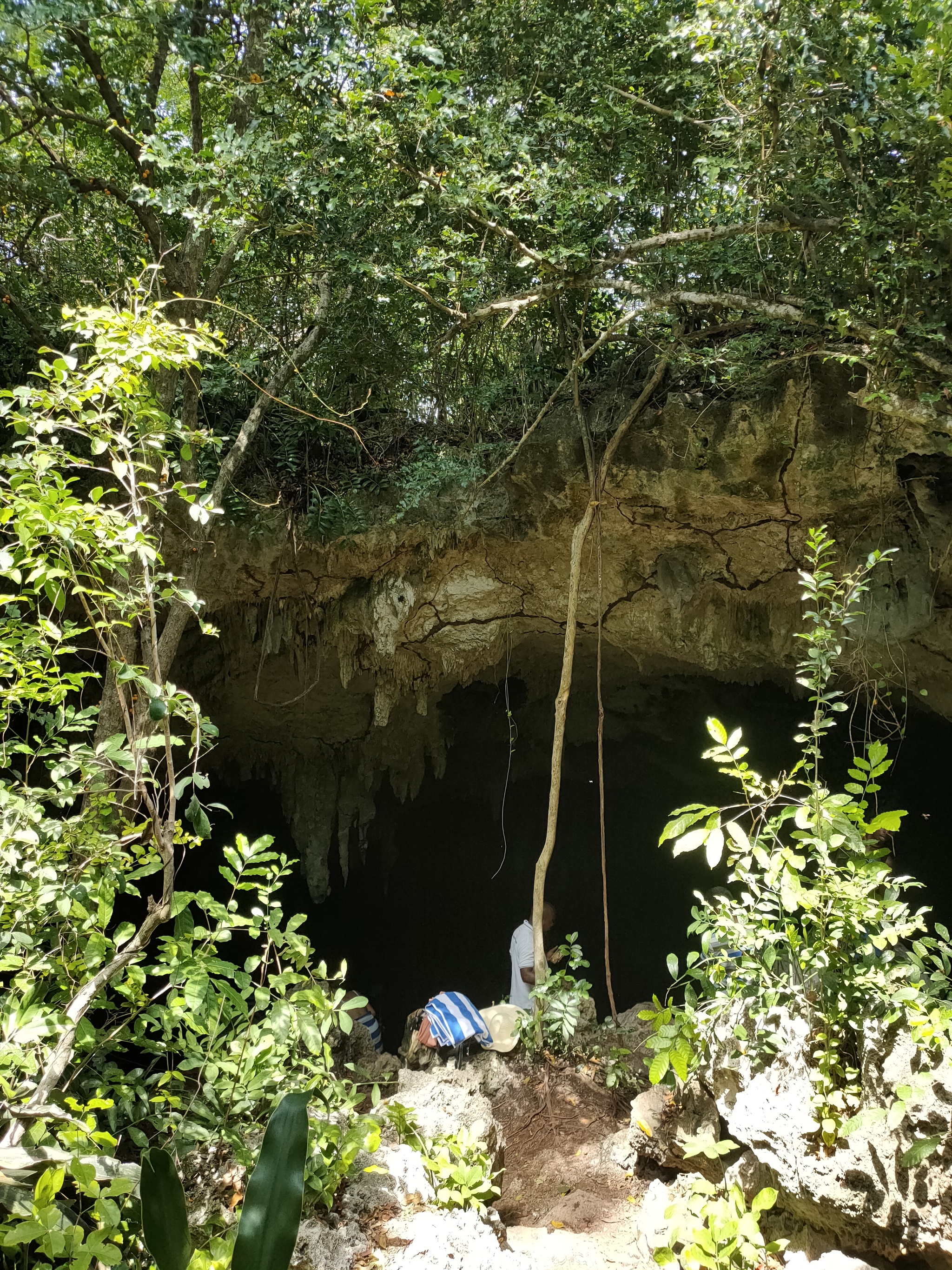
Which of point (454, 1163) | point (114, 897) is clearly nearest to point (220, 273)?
point (114, 897)

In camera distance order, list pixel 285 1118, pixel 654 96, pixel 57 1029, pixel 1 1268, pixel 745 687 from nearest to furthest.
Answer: pixel 285 1118 → pixel 1 1268 → pixel 57 1029 → pixel 654 96 → pixel 745 687

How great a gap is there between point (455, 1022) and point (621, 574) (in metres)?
3.40

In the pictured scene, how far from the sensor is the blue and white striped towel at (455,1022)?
3869mm

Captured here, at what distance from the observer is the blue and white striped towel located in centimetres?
387

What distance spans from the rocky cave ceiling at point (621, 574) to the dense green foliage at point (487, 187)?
1.39 ft

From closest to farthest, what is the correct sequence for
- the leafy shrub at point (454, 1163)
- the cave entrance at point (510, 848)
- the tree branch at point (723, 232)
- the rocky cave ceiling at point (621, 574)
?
the leafy shrub at point (454, 1163), the tree branch at point (723, 232), the rocky cave ceiling at point (621, 574), the cave entrance at point (510, 848)

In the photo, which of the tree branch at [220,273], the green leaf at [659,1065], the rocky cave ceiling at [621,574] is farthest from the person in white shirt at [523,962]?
the tree branch at [220,273]

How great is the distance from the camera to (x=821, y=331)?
12.2 feet

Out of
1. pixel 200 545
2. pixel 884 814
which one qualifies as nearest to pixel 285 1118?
pixel 884 814

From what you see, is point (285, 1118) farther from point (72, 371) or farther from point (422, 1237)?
point (72, 371)

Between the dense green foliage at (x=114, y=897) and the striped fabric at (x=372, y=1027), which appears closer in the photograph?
the dense green foliage at (x=114, y=897)

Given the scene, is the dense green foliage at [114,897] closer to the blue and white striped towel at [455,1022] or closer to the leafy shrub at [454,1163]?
the leafy shrub at [454,1163]

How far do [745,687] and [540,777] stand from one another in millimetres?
2459

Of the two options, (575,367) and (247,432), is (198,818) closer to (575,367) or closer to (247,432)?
(247,432)
